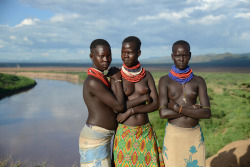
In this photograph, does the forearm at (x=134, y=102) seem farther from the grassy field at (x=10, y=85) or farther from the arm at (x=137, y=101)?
the grassy field at (x=10, y=85)

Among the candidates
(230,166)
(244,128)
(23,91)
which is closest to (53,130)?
(244,128)

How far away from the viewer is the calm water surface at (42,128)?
13.4 metres

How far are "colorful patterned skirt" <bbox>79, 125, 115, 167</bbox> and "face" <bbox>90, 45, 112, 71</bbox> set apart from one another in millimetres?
838

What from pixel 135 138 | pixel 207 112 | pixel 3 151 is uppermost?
pixel 207 112

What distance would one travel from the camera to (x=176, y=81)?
350 centimetres

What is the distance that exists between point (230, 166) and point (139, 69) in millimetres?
3993

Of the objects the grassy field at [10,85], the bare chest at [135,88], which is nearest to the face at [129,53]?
the bare chest at [135,88]

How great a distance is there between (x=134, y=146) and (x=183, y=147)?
716 millimetres

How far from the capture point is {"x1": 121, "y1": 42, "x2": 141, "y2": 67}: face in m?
3.23

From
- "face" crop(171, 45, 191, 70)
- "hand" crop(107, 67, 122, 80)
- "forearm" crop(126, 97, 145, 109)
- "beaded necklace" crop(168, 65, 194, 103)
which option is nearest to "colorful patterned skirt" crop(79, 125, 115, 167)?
"forearm" crop(126, 97, 145, 109)

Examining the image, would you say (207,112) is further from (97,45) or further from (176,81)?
(97,45)

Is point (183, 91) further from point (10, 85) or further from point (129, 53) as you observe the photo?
point (10, 85)

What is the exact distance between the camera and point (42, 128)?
723 inches

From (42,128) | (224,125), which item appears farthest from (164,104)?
(42,128)
